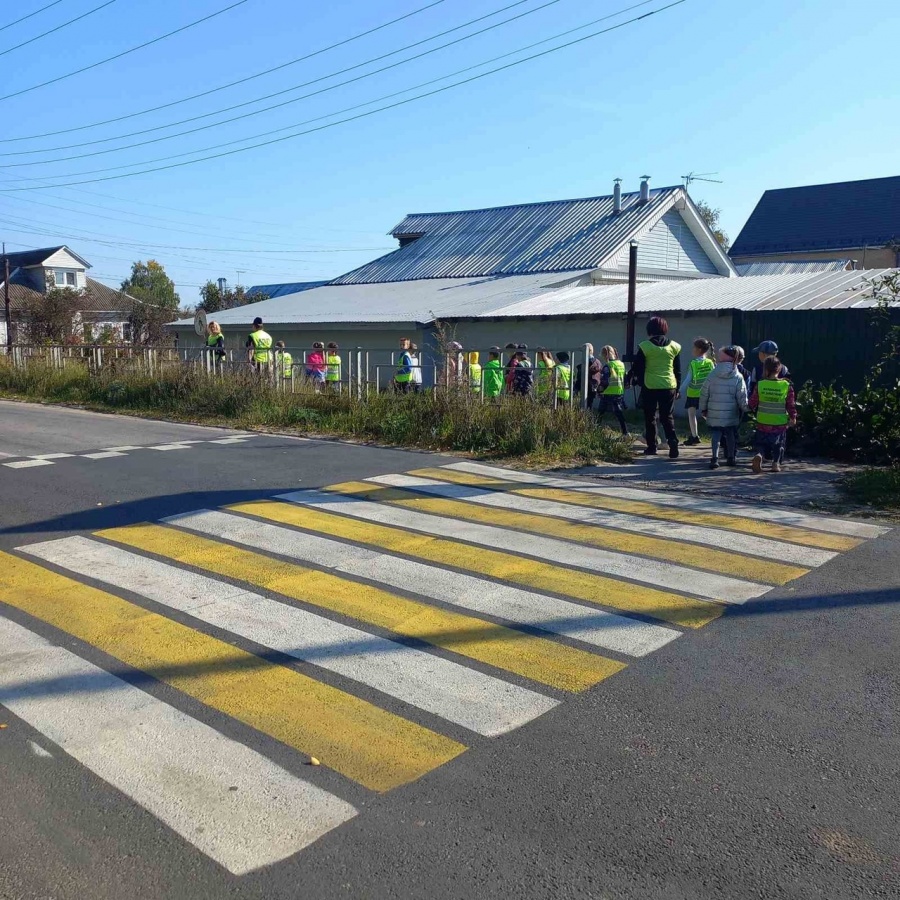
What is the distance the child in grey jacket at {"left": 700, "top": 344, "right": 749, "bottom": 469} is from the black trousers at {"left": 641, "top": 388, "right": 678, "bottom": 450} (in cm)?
78

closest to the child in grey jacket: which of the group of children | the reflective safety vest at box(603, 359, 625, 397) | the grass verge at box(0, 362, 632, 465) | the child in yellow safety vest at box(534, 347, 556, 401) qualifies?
the group of children

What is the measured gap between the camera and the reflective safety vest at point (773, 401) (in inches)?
423

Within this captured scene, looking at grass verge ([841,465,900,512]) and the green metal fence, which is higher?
the green metal fence

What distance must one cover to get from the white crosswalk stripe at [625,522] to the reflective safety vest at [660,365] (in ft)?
11.5

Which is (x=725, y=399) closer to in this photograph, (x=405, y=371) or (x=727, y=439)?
(x=727, y=439)

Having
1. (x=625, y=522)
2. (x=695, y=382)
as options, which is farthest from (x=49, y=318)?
(x=625, y=522)

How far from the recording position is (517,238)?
112ft

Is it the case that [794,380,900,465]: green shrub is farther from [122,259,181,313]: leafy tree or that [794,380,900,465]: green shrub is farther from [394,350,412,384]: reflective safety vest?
[122,259,181,313]: leafy tree

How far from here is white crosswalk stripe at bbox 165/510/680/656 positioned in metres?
5.34

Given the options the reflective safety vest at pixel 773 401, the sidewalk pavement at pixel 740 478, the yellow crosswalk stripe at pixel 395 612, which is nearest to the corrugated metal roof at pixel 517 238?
the sidewalk pavement at pixel 740 478

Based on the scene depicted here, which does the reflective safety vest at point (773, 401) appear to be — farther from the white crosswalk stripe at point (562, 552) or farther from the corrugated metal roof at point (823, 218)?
the corrugated metal roof at point (823, 218)

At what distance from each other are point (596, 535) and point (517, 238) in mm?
27870

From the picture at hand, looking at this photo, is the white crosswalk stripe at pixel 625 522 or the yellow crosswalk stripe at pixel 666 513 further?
the yellow crosswalk stripe at pixel 666 513

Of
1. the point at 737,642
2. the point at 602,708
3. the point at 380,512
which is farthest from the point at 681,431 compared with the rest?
the point at 602,708
